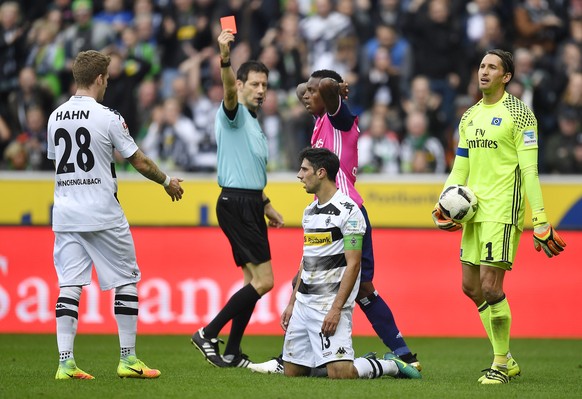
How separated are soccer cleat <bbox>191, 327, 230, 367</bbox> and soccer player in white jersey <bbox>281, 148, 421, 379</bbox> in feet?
4.42

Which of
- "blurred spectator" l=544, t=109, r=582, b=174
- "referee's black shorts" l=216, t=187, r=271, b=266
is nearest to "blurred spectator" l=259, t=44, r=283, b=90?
"blurred spectator" l=544, t=109, r=582, b=174

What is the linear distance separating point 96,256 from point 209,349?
184cm

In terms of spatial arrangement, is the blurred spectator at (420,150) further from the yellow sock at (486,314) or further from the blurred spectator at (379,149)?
the yellow sock at (486,314)

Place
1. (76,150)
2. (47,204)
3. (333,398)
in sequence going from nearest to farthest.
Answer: (333,398)
(76,150)
(47,204)

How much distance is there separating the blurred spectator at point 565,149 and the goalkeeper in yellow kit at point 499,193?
25.4 ft

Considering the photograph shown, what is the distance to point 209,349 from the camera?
9742mm

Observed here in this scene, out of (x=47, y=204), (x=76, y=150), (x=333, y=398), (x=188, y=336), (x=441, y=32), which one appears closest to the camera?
(x=333, y=398)

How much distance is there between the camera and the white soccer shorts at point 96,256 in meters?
8.31

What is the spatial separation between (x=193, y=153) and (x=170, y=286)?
3598mm

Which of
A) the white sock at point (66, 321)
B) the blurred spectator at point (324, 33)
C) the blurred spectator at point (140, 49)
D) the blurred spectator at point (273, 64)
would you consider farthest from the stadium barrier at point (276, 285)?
the white sock at point (66, 321)

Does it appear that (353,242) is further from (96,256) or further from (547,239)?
(96,256)

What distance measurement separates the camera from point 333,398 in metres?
7.22

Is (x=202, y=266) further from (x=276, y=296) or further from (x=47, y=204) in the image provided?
(x=47, y=204)

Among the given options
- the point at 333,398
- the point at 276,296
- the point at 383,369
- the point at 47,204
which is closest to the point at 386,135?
the point at 276,296
